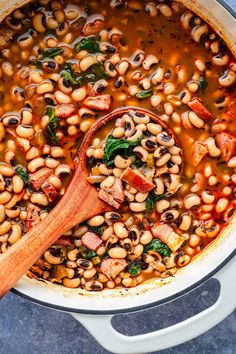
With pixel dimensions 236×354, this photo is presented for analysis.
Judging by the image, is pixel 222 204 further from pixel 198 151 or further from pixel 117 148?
pixel 117 148

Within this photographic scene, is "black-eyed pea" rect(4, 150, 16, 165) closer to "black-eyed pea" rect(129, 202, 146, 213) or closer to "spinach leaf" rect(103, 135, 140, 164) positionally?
"spinach leaf" rect(103, 135, 140, 164)

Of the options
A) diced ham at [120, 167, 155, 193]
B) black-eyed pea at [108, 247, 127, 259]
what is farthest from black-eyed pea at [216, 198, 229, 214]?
black-eyed pea at [108, 247, 127, 259]

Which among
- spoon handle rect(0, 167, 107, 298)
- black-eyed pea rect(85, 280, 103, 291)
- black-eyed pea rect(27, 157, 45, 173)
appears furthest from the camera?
black-eyed pea rect(85, 280, 103, 291)

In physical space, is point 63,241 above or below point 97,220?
below

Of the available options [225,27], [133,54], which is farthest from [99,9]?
[225,27]

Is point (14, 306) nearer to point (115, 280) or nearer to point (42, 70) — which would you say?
point (115, 280)

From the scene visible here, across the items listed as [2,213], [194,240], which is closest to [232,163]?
[194,240]

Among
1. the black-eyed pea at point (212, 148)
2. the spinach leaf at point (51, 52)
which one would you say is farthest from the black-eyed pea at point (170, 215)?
the spinach leaf at point (51, 52)
